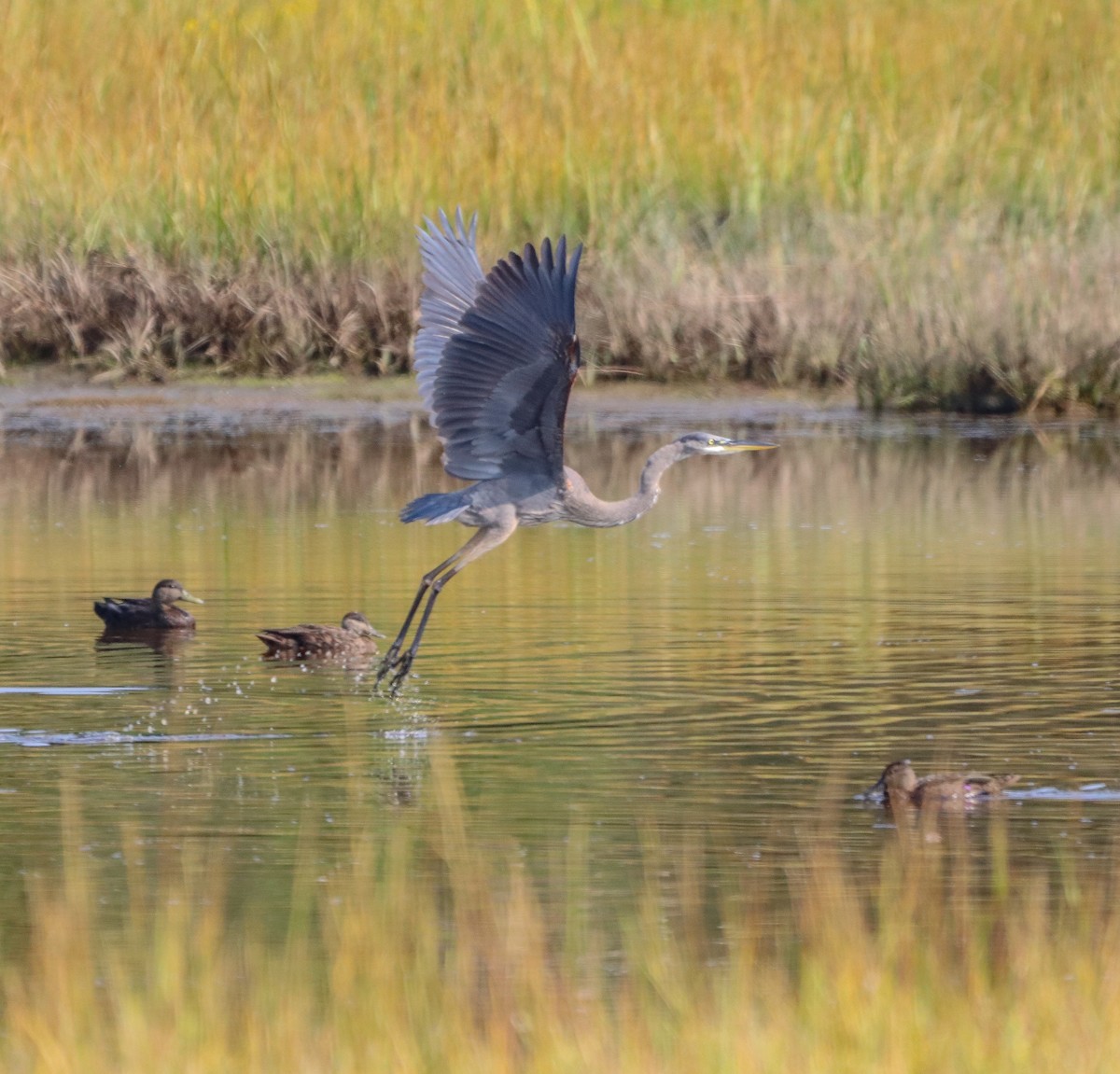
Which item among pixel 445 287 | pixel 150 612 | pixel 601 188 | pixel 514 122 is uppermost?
pixel 514 122

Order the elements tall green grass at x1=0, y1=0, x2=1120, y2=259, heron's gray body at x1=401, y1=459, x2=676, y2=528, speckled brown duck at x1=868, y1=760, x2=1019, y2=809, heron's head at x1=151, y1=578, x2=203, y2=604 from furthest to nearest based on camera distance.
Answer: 1. tall green grass at x1=0, y1=0, x2=1120, y2=259
2. heron's head at x1=151, y1=578, x2=203, y2=604
3. heron's gray body at x1=401, y1=459, x2=676, y2=528
4. speckled brown duck at x1=868, y1=760, x2=1019, y2=809

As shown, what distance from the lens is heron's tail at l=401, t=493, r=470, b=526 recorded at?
9.45 m

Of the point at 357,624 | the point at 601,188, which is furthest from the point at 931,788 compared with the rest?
the point at 601,188

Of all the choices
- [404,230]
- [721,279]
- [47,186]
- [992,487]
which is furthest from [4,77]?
[992,487]

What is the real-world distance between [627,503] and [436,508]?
71cm

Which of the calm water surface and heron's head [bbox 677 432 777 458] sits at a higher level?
heron's head [bbox 677 432 777 458]

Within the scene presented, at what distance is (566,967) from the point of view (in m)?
5.46

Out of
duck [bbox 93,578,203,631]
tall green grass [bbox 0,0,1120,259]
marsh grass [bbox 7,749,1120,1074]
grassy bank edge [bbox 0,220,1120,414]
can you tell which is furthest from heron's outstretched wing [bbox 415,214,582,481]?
tall green grass [bbox 0,0,1120,259]

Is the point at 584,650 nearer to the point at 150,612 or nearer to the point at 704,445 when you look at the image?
the point at 704,445

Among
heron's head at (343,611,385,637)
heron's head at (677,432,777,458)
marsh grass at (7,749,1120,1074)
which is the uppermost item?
heron's head at (677,432,777,458)

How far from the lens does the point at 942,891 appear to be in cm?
620

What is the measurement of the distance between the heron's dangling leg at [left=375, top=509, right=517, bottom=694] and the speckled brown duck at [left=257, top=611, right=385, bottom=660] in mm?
159

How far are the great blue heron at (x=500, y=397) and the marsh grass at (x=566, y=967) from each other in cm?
226

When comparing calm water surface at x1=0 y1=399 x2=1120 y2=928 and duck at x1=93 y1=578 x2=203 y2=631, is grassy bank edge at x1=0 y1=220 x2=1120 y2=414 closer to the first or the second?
calm water surface at x1=0 y1=399 x2=1120 y2=928
